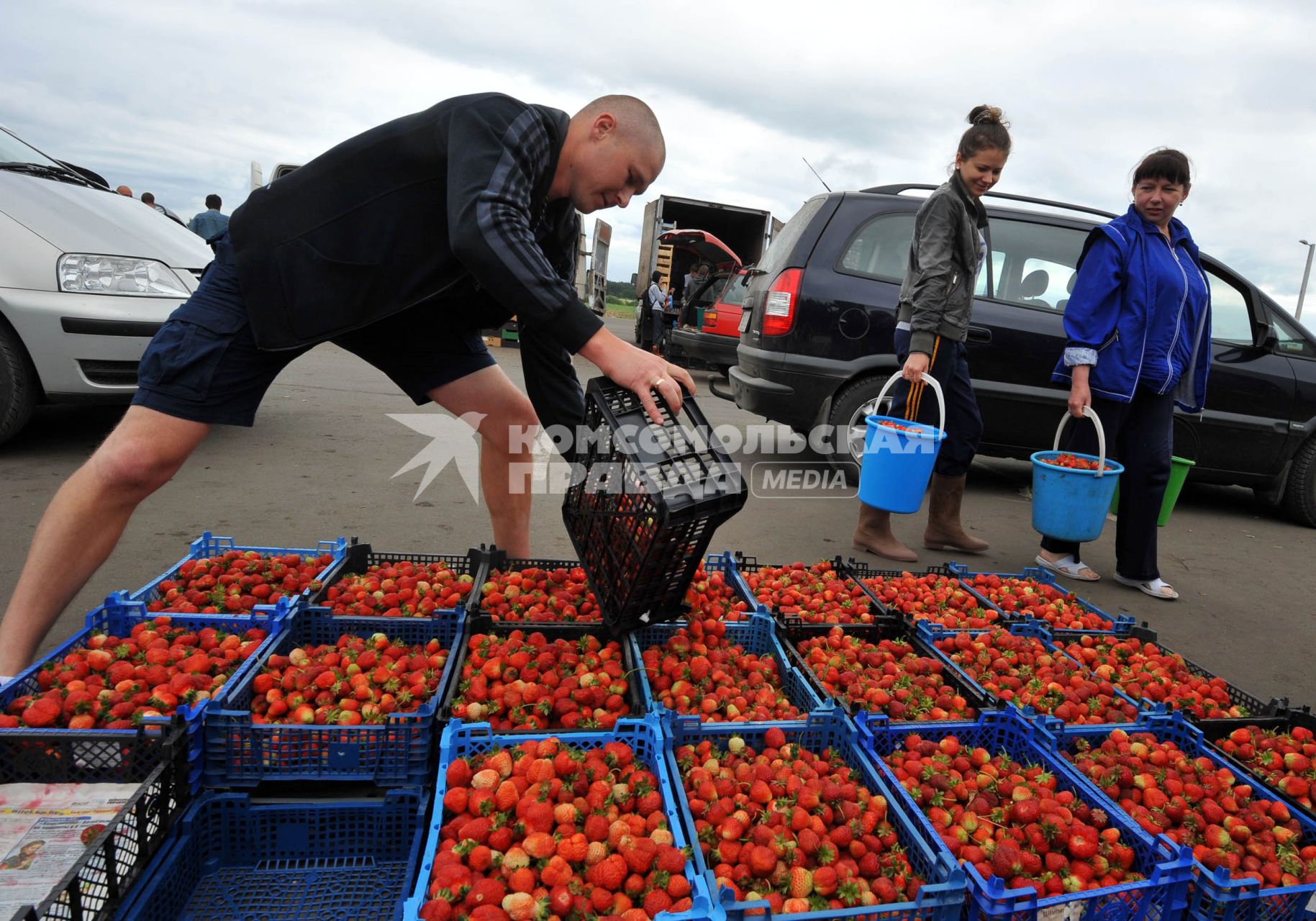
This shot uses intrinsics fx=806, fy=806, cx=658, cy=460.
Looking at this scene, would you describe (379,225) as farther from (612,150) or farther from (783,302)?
(783,302)

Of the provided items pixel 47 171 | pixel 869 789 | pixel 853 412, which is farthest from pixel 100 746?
pixel 47 171

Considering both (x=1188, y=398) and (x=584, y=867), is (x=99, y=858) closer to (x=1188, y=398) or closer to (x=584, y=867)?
(x=584, y=867)

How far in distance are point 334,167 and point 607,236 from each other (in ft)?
79.9

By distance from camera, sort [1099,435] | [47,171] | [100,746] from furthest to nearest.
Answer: [47,171] → [1099,435] → [100,746]

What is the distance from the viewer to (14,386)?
484 cm

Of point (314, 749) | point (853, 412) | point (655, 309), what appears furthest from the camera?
point (655, 309)

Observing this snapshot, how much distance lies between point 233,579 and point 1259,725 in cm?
337

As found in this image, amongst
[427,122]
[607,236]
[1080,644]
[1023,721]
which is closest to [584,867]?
[1023,721]

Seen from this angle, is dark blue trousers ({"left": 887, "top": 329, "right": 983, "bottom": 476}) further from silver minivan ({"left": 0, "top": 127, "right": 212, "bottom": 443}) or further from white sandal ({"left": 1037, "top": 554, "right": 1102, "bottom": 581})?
silver minivan ({"left": 0, "top": 127, "right": 212, "bottom": 443})

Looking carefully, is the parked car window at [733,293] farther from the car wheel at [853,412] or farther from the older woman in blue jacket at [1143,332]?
the older woman in blue jacket at [1143,332]

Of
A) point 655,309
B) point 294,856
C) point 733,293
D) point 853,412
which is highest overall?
point 733,293

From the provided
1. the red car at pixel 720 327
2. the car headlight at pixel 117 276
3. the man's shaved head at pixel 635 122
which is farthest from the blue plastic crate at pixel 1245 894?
the red car at pixel 720 327

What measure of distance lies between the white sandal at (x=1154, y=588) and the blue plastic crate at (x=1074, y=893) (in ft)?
9.13

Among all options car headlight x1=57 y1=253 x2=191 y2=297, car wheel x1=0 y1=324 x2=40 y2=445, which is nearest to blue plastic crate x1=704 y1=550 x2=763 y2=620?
car headlight x1=57 y1=253 x2=191 y2=297
